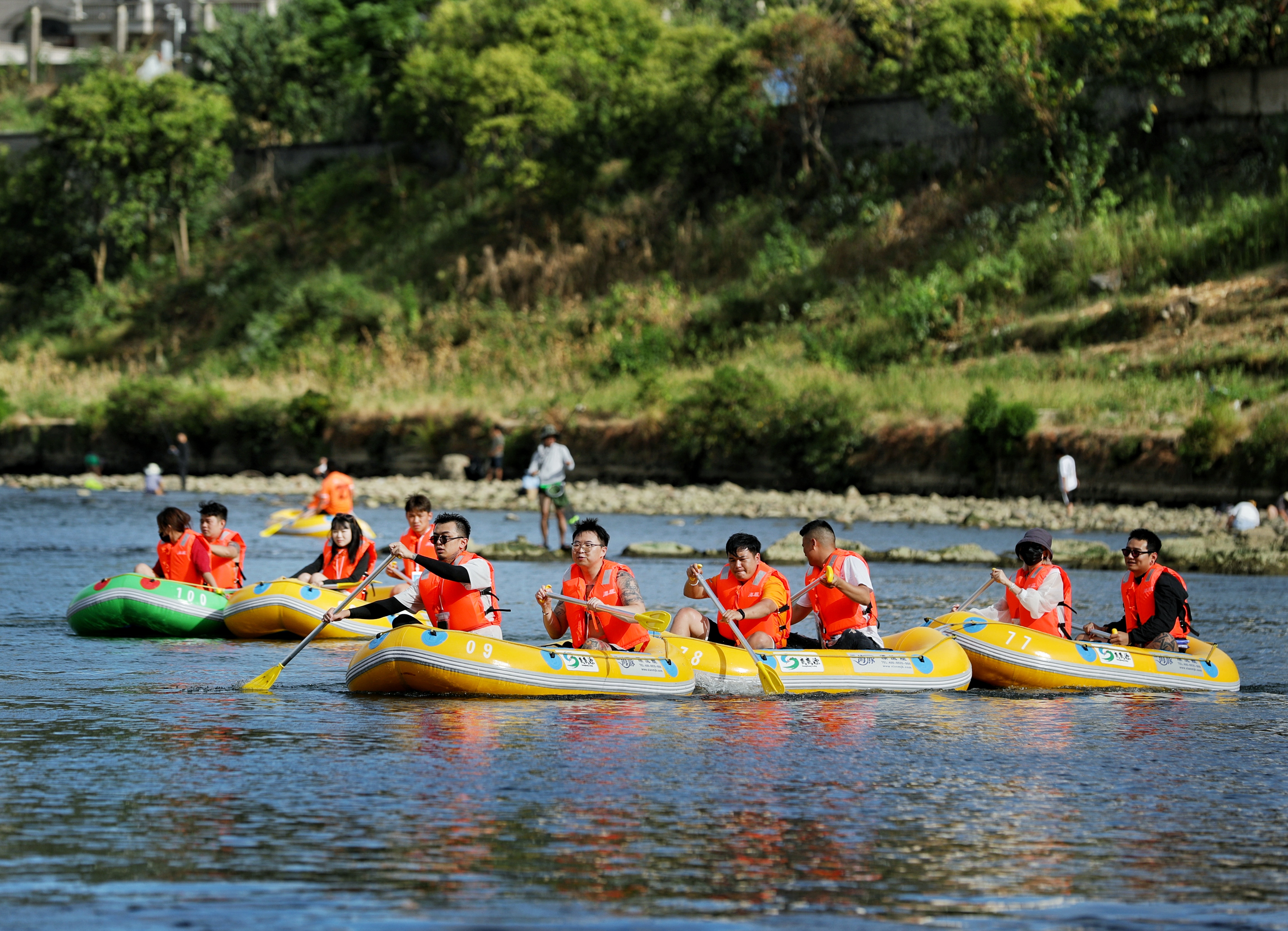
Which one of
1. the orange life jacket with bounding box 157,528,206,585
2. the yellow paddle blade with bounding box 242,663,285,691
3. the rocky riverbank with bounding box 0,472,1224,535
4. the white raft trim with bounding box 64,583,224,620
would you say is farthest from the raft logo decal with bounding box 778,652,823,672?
the rocky riverbank with bounding box 0,472,1224,535

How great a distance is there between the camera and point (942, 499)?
3212 centimetres

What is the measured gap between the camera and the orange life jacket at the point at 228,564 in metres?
16.4

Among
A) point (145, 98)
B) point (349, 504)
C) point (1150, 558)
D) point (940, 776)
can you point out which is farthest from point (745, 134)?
point (940, 776)

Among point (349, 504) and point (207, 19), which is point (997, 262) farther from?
point (207, 19)

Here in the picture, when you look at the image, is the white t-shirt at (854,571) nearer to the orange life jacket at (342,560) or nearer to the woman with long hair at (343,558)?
the woman with long hair at (343,558)

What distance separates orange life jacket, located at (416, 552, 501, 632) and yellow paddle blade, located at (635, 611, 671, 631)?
46.9 inches

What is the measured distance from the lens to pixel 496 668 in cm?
1213

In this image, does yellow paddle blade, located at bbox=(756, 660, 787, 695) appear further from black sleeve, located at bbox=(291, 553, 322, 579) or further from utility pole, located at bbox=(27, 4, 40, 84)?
utility pole, located at bbox=(27, 4, 40, 84)

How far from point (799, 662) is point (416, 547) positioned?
4.17 m

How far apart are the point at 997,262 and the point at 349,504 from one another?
23.0 metres

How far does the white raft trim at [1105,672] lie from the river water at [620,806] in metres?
0.15

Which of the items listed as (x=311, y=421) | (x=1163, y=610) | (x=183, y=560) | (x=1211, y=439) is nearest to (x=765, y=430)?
(x=1211, y=439)

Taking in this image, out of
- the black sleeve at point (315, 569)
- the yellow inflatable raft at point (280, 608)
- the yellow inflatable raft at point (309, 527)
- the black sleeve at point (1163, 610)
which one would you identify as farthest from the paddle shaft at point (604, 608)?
the yellow inflatable raft at point (309, 527)

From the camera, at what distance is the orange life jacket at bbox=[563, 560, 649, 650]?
12.4 metres
